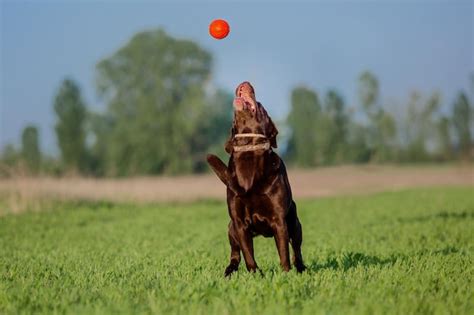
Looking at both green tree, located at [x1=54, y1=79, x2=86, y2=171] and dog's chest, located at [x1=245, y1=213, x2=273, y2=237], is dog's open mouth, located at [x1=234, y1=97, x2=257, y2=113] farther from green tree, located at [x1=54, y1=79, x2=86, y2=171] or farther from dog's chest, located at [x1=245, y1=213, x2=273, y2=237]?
green tree, located at [x1=54, y1=79, x2=86, y2=171]

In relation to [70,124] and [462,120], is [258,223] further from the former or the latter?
[462,120]

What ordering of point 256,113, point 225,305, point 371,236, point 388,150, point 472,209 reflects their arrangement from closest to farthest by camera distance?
1. point 225,305
2. point 256,113
3. point 371,236
4. point 472,209
5. point 388,150

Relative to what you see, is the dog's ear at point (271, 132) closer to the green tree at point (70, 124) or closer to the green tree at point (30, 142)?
the green tree at point (70, 124)

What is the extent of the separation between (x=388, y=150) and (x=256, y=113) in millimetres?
57005

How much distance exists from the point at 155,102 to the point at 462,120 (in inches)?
1209

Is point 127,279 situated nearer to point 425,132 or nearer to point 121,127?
point 121,127

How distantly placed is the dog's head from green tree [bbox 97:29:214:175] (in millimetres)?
47388

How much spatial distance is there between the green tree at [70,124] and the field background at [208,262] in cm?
3210

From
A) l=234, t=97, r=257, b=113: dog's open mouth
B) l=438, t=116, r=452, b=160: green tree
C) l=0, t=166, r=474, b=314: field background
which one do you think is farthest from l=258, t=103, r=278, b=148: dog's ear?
l=438, t=116, r=452, b=160: green tree

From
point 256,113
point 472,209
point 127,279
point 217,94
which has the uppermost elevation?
point 217,94

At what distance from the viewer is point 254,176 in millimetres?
5934

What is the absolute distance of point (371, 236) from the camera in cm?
1245

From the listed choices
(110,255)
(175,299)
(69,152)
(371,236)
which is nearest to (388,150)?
(69,152)

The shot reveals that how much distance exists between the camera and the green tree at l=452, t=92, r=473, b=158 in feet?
213
